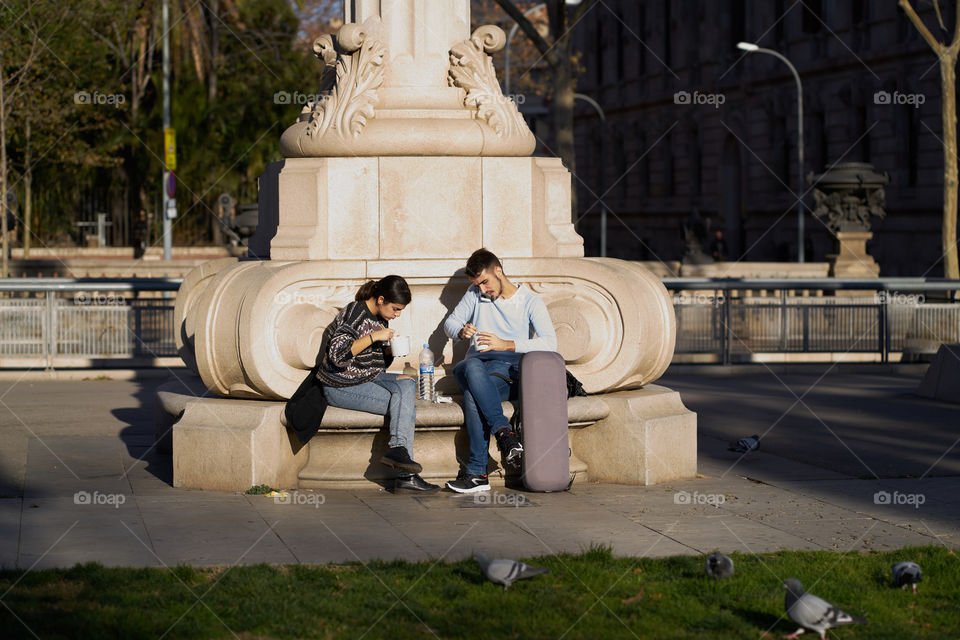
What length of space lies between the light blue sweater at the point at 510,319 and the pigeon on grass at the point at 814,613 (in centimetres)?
398

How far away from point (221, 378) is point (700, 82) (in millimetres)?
50575

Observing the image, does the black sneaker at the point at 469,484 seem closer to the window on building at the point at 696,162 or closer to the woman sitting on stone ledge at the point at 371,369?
the woman sitting on stone ledge at the point at 371,369

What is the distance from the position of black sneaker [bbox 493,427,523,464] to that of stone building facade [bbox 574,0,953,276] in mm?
30989

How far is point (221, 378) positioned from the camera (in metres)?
9.36

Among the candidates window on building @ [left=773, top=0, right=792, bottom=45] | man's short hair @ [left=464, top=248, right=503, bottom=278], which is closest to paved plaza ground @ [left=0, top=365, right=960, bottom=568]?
man's short hair @ [left=464, top=248, right=503, bottom=278]

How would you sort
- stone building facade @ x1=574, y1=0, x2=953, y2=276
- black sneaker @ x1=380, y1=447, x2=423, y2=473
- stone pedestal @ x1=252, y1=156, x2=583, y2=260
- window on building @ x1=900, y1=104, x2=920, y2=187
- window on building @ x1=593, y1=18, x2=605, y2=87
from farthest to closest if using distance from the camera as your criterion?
window on building @ x1=593, y1=18, x2=605, y2=87
window on building @ x1=900, y1=104, x2=920, y2=187
stone building facade @ x1=574, y1=0, x2=953, y2=276
stone pedestal @ x1=252, y1=156, x2=583, y2=260
black sneaker @ x1=380, y1=447, x2=423, y2=473

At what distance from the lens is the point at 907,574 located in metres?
6.29

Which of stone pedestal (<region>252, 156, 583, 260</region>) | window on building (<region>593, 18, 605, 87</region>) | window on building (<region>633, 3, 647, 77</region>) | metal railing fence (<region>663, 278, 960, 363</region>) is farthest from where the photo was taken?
window on building (<region>593, 18, 605, 87</region>)

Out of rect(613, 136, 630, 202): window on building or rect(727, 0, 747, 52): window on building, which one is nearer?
rect(727, 0, 747, 52): window on building

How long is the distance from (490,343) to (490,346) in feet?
0.07

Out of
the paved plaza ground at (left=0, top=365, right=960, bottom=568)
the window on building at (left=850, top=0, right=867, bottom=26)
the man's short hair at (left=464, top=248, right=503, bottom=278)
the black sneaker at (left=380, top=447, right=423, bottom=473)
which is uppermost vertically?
the window on building at (left=850, top=0, right=867, bottom=26)

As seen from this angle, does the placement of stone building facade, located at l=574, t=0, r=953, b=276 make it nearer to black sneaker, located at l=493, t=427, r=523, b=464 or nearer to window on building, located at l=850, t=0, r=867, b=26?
window on building, located at l=850, t=0, r=867, b=26

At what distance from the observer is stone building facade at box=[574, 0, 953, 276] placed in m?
41.6

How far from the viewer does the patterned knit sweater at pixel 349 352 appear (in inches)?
353
